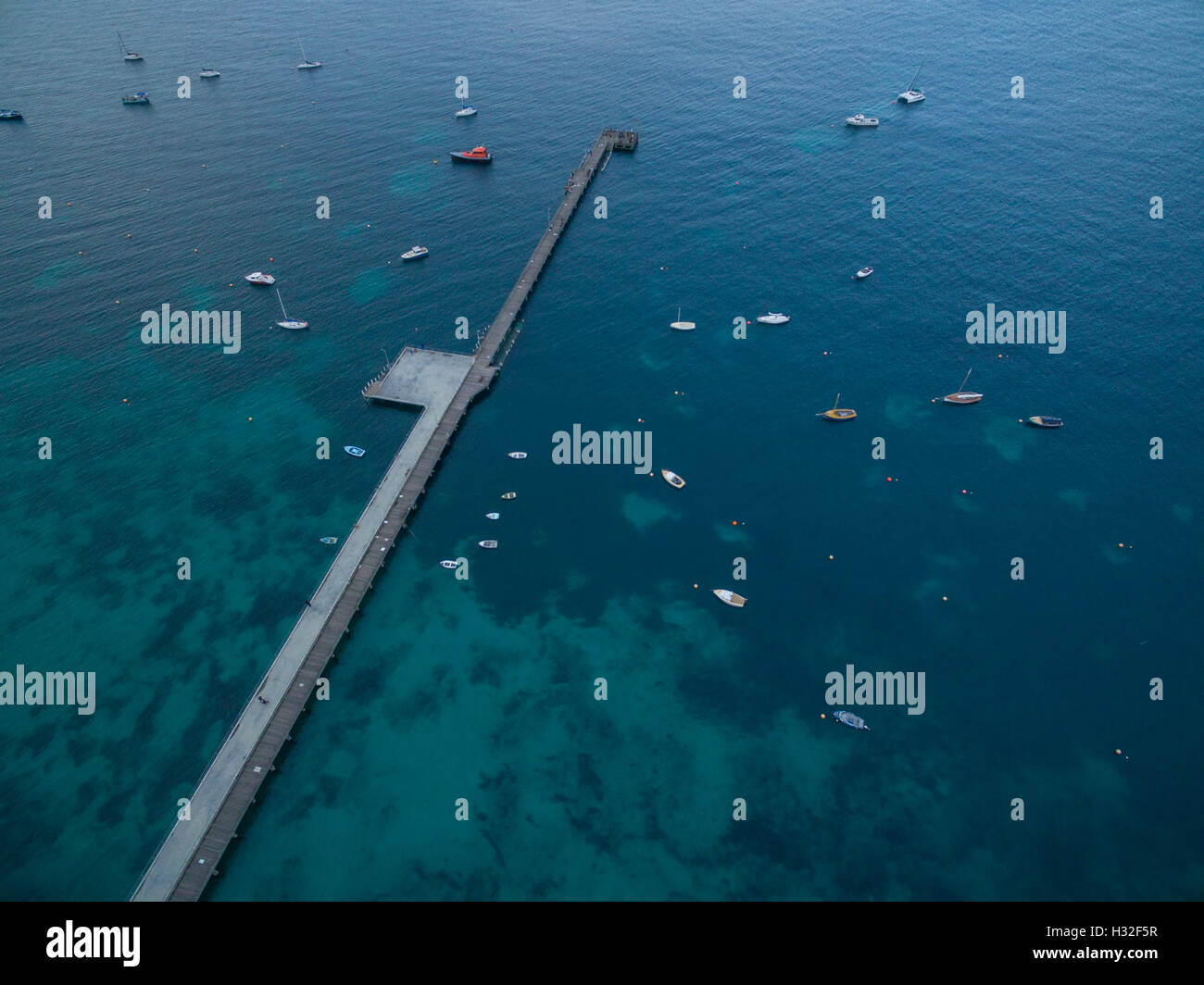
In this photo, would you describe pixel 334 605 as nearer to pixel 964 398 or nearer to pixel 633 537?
pixel 633 537

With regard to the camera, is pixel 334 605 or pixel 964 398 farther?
pixel 964 398

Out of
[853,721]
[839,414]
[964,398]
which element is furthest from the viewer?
[964,398]

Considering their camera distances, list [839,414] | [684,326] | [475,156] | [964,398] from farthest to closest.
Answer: [475,156]
[684,326]
[964,398]
[839,414]

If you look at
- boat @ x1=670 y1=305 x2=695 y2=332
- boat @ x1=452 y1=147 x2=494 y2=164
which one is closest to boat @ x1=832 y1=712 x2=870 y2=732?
boat @ x1=670 y1=305 x2=695 y2=332

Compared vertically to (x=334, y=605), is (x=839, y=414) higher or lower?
higher

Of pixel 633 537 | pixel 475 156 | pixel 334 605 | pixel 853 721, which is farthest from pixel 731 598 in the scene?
pixel 475 156

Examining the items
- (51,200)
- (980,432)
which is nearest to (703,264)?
(980,432)
